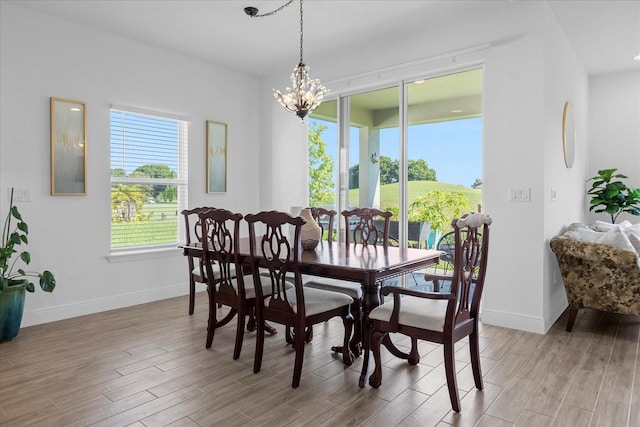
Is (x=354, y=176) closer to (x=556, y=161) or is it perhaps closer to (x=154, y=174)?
(x=556, y=161)

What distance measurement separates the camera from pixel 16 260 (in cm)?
359

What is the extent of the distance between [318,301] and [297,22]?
8.91ft

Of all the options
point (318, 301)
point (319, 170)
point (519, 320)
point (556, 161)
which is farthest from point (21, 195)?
point (556, 161)

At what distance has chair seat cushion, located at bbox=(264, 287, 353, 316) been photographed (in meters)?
2.49

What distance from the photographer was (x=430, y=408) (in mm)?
2191

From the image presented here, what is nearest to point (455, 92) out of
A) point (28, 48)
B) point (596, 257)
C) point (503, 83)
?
point (503, 83)

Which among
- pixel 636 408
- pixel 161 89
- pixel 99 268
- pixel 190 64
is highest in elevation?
pixel 190 64

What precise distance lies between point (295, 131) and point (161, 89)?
5.35 ft

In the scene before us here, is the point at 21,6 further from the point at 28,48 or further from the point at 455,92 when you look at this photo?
the point at 455,92

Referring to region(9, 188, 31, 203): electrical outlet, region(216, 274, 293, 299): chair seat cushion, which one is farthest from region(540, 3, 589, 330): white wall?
region(9, 188, 31, 203): electrical outlet

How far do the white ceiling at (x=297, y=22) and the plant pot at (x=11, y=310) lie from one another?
2.40 meters

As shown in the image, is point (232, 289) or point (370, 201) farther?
point (370, 201)

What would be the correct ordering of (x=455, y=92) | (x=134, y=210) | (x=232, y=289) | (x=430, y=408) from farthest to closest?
1. (x=134, y=210)
2. (x=455, y=92)
3. (x=232, y=289)
4. (x=430, y=408)

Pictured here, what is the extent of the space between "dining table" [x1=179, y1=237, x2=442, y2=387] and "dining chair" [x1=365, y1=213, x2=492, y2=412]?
0.25ft
